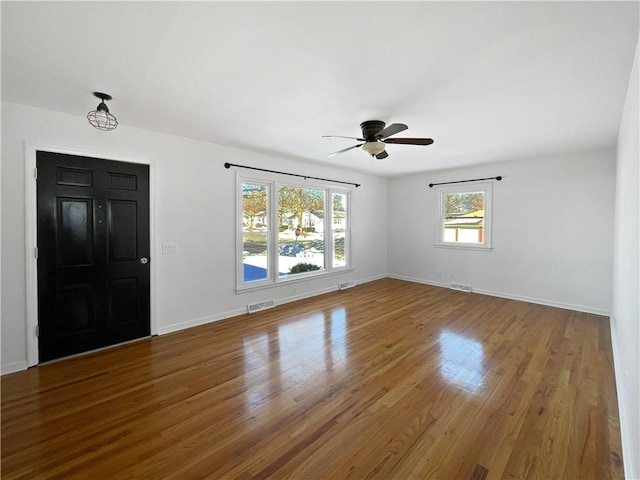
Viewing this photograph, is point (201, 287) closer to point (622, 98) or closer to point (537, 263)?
point (622, 98)

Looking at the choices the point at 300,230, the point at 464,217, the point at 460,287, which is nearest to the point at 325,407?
the point at 300,230

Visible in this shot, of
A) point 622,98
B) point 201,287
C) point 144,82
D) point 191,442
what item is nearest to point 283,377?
point 191,442

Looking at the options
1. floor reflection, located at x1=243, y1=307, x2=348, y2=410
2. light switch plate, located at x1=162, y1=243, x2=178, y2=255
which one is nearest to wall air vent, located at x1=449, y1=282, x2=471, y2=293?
floor reflection, located at x1=243, y1=307, x2=348, y2=410

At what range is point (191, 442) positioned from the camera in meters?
1.77

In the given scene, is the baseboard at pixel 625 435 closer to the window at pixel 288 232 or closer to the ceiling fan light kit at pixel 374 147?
the ceiling fan light kit at pixel 374 147

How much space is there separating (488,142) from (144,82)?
407cm

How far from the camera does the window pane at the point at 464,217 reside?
5469 mm

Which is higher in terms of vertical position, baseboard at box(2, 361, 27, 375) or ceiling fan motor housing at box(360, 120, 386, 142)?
ceiling fan motor housing at box(360, 120, 386, 142)

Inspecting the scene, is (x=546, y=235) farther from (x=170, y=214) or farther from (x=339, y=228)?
(x=170, y=214)

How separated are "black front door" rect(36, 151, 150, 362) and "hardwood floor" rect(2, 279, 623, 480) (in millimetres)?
296

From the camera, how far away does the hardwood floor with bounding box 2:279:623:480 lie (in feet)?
5.29

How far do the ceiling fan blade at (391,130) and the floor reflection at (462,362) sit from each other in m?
2.33

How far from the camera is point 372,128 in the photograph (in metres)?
2.97

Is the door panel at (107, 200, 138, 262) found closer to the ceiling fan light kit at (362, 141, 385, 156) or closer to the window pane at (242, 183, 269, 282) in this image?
the window pane at (242, 183, 269, 282)
